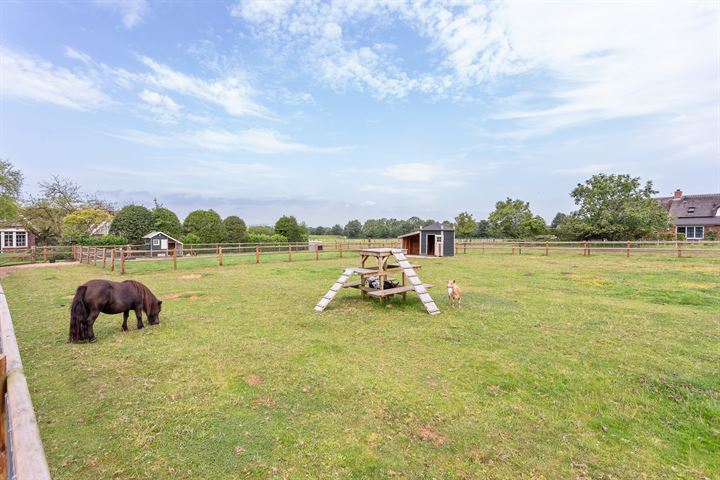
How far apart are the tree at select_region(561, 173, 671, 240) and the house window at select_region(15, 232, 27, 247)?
5144 cm

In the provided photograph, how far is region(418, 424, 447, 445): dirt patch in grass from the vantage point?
3.03 meters

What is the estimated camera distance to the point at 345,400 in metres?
3.70

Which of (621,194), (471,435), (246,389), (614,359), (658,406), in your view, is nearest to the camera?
(471,435)

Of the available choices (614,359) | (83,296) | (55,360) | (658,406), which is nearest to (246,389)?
(55,360)

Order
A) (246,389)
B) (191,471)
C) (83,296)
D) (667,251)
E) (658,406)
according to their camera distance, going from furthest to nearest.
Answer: (667,251) → (83,296) → (246,389) → (658,406) → (191,471)

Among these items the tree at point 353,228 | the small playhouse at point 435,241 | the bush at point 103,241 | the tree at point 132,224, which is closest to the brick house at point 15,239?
the tree at point 132,224

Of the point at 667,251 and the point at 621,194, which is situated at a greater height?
the point at 621,194

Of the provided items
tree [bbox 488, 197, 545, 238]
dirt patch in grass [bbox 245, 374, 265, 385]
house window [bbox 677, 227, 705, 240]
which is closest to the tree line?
tree [bbox 488, 197, 545, 238]

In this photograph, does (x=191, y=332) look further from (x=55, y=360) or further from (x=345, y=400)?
(x=345, y=400)

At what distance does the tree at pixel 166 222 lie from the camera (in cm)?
2709

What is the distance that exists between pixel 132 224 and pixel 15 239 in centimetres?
1535

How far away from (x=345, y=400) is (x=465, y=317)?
406 cm

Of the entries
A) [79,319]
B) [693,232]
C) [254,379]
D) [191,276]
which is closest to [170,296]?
[79,319]

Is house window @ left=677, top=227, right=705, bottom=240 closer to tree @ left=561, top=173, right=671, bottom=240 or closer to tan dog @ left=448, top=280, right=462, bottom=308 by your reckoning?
tree @ left=561, top=173, right=671, bottom=240
